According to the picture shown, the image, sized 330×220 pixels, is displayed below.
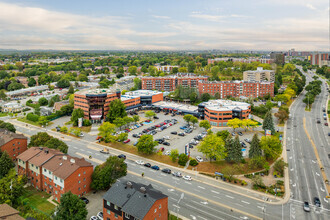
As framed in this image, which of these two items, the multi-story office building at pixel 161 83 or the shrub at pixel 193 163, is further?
the multi-story office building at pixel 161 83

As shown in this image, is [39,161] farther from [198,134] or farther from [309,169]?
[309,169]

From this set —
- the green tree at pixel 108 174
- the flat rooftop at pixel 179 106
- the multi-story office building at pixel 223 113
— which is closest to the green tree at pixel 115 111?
the flat rooftop at pixel 179 106

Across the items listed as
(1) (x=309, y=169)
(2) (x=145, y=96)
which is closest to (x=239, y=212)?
(1) (x=309, y=169)

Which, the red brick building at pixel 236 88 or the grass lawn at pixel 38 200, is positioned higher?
the red brick building at pixel 236 88

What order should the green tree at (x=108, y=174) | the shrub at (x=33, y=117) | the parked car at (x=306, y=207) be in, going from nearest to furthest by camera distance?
the parked car at (x=306, y=207), the green tree at (x=108, y=174), the shrub at (x=33, y=117)

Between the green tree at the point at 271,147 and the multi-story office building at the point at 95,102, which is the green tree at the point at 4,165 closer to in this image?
the multi-story office building at the point at 95,102

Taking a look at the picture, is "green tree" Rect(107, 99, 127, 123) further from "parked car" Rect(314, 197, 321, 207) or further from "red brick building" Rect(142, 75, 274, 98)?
"parked car" Rect(314, 197, 321, 207)

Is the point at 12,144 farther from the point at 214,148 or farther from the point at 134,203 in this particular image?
the point at 214,148
